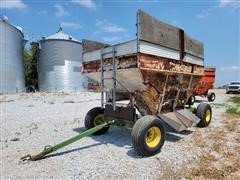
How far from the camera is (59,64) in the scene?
31.2m

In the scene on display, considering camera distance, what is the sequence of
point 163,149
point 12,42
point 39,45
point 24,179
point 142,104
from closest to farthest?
point 24,179, point 163,149, point 142,104, point 12,42, point 39,45

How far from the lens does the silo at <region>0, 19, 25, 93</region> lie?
2719 cm

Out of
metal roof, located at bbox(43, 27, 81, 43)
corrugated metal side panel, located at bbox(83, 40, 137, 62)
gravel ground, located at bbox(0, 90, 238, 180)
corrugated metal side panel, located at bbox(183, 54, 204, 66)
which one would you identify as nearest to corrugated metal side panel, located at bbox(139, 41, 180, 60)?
corrugated metal side panel, located at bbox(83, 40, 137, 62)

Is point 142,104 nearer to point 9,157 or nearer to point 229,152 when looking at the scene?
point 229,152

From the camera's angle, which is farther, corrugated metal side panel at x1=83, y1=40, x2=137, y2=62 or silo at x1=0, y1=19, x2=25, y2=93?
silo at x1=0, y1=19, x2=25, y2=93

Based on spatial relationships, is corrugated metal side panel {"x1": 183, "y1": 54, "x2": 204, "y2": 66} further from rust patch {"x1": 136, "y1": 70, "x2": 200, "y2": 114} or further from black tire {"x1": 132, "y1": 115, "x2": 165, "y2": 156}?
black tire {"x1": 132, "y1": 115, "x2": 165, "y2": 156}

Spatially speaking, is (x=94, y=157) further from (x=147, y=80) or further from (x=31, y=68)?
(x=31, y=68)

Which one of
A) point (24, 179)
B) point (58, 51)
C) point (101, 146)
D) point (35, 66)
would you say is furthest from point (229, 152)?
point (35, 66)

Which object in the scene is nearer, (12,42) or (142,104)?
(142,104)

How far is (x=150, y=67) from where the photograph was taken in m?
5.74

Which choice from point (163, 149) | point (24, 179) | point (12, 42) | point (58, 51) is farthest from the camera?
point (58, 51)

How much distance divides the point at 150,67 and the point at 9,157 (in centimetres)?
382

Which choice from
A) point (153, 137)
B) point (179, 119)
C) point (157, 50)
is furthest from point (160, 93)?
point (153, 137)

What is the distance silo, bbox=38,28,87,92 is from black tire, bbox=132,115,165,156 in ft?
89.2
